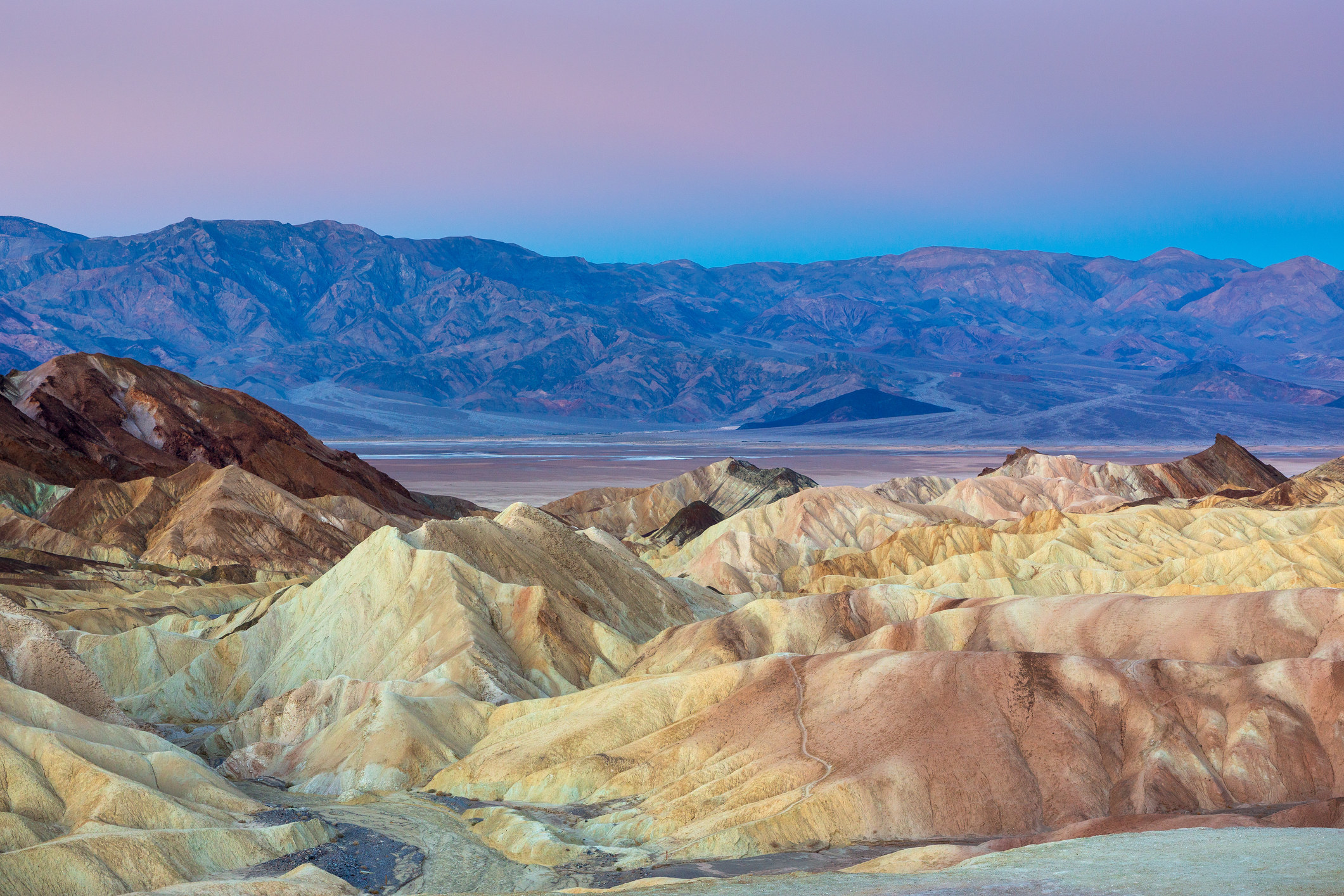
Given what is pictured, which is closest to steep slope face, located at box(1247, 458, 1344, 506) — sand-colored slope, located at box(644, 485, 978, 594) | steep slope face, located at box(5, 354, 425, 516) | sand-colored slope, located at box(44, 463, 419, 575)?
sand-colored slope, located at box(644, 485, 978, 594)

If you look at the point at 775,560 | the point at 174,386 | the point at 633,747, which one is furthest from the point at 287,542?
the point at 633,747

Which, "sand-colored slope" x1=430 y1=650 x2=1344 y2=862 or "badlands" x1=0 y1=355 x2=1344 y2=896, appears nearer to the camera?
"badlands" x1=0 y1=355 x2=1344 y2=896

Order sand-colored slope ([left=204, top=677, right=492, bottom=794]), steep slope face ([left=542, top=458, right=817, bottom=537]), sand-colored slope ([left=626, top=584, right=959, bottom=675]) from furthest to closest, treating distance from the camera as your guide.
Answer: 1. steep slope face ([left=542, top=458, right=817, bottom=537])
2. sand-colored slope ([left=626, top=584, right=959, bottom=675])
3. sand-colored slope ([left=204, top=677, right=492, bottom=794])

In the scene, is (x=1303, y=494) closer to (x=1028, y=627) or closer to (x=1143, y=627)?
(x=1143, y=627)

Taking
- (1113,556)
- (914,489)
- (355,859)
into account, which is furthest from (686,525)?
(355,859)

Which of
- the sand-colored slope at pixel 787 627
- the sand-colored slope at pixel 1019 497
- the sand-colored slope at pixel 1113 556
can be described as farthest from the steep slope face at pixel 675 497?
the sand-colored slope at pixel 787 627

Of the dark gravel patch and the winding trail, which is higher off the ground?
the winding trail

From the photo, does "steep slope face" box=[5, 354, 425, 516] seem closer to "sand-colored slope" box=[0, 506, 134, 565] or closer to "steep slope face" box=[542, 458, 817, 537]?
"steep slope face" box=[542, 458, 817, 537]
